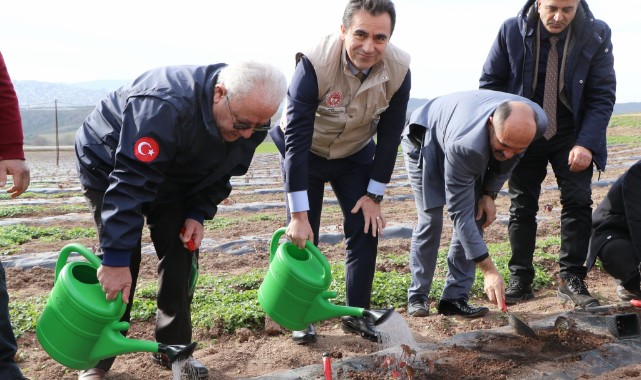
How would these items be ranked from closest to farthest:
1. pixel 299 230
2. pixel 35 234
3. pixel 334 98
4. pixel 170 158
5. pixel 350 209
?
pixel 170 158
pixel 299 230
pixel 334 98
pixel 350 209
pixel 35 234

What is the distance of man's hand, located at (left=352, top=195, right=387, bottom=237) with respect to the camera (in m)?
3.22

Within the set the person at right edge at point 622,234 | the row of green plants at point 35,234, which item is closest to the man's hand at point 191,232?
the person at right edge at point 622,234

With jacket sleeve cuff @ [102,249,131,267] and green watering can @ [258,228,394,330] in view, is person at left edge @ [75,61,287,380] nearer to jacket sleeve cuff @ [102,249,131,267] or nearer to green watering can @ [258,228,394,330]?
jacket sleeve cuff @ [102,249,131,267]

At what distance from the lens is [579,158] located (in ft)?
12.2

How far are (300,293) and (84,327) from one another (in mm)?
881

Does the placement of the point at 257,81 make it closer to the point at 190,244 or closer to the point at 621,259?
the point at 190,244

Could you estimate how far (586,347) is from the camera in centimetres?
332

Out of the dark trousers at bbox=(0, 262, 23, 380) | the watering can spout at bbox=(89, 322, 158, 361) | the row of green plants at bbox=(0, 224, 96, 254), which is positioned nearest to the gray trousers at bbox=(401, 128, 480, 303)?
the watering can spout at bbox=(89, 322, 158, 361)

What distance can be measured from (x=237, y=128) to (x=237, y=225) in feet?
17.8

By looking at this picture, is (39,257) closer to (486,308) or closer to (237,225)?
(237,225)

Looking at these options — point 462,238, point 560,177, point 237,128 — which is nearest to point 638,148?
point 560,177

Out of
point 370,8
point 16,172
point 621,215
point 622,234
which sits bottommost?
point 622,234

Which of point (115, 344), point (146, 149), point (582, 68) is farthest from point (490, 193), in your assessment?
point (115, 344)

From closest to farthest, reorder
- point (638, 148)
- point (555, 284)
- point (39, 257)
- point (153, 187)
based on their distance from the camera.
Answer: point (153, 187) → point (555, 284) → point (39, 257) → point (638, 148)
